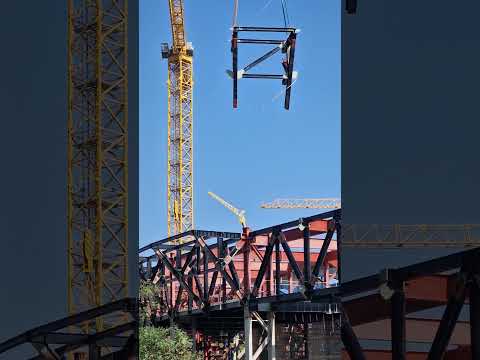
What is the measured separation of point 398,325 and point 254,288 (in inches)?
1104

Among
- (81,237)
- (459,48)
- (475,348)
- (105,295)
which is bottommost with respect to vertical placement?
(475,348)

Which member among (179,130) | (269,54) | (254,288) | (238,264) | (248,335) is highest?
(179,130)

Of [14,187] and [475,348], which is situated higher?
[14,187]

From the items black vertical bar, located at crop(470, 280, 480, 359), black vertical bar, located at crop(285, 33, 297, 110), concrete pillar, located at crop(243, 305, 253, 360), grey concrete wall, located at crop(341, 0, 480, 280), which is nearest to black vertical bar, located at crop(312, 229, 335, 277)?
concrete pillar, located at crop(243, 305, 253, 360)

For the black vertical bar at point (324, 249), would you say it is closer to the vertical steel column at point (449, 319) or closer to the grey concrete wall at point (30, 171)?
the grey concrete wall at point (30, 171)

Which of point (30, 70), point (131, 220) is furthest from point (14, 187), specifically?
point (131, 220)

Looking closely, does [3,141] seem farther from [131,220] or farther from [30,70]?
[131,220]

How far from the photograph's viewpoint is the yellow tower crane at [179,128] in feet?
158

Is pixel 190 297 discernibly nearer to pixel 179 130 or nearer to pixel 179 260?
pixel 179 260

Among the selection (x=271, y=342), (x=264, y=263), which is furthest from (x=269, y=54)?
(x=271, y=342)

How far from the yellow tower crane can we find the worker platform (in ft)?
17.8

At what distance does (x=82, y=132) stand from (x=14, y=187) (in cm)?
541

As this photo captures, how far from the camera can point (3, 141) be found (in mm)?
18531

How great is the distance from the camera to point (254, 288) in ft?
112
